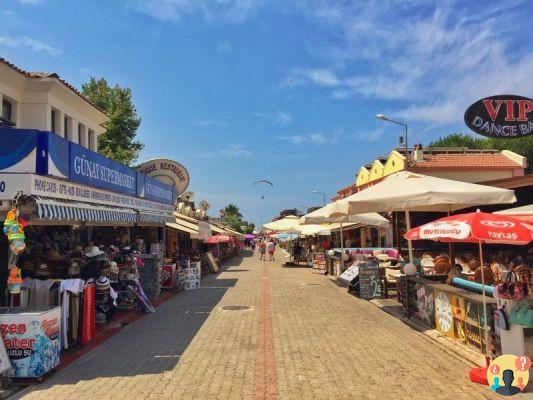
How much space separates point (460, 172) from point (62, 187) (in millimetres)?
32561

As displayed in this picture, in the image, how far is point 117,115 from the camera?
119 ft

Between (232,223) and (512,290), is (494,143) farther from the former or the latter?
(232,223)

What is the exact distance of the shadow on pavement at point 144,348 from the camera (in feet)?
21.4

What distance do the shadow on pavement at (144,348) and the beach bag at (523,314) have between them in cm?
449

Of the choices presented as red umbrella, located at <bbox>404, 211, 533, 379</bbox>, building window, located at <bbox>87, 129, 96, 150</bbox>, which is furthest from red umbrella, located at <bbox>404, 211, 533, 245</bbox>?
building window, located at <bbox>87, 129, 96, 150</bbox>

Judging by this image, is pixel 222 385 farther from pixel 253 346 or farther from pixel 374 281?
pixel 374 281

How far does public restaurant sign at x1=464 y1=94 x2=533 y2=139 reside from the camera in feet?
38.5

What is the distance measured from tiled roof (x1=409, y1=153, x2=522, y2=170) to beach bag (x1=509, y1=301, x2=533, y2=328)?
96.6ft

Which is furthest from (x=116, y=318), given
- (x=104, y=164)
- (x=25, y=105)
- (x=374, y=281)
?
(x=25, y=105)

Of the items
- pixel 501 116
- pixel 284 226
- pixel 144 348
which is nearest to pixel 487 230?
pixel 144 348

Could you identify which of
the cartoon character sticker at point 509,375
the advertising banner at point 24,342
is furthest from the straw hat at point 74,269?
the cartoon character sticker at point 509,375

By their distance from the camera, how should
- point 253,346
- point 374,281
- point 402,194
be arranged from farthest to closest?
point 374,281 → point 402,194 → point 253,346

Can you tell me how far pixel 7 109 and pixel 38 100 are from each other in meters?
1.03

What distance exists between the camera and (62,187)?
26.7ft
